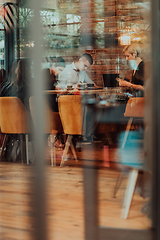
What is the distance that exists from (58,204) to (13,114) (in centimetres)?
40

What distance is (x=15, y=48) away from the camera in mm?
1033

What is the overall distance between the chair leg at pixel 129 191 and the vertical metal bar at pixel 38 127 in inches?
13.5

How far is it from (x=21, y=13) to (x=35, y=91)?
269 millimetres

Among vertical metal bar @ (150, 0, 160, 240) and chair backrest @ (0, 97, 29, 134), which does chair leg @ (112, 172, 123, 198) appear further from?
chair backrest @ (0, 97, 29, 134)

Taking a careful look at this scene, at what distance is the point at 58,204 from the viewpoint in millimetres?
1053

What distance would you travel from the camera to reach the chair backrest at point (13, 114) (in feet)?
3.59

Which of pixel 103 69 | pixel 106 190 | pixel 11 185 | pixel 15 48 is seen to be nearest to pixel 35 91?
pixel 15 48

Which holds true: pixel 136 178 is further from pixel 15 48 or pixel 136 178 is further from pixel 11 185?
pixel 15 48

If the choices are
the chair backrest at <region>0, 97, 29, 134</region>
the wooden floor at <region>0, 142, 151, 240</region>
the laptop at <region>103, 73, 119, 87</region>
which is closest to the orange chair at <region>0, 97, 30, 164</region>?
the chair backrest at <region>0, 97, 29, 134</region>

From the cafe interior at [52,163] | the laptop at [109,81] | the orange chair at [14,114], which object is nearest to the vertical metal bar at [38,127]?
the cafe interior at [52,163]

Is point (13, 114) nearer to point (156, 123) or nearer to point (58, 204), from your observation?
point (58, 204)

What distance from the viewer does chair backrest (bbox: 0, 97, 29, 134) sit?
3.59 ft

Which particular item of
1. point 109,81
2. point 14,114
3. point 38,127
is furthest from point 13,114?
point 109,81

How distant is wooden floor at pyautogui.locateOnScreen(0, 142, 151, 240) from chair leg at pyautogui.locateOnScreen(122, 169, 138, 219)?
0.06ft
